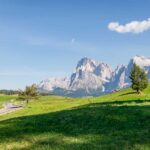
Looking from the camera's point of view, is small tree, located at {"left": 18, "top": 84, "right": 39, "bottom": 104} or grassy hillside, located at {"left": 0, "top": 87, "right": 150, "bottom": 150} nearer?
grassy hillside, located at {"left": 0, "top": 87, "right": 150, "bottom": 150}

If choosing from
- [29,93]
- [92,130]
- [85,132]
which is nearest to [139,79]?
[29,93]

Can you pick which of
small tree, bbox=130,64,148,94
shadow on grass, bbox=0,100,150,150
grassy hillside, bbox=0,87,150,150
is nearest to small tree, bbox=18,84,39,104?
small tree, bbox=130,64,148,94

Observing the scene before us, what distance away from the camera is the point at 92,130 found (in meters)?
20.8

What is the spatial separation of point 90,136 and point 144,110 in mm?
9117

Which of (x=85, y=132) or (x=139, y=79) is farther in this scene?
(x=139, y=79)

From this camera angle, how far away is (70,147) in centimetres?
1652

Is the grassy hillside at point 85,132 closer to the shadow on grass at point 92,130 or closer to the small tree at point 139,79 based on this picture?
the shadow on grass at point 92,130

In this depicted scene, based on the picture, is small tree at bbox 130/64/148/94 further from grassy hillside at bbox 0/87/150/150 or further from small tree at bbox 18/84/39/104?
grassy hillside at bbox 0/87/150/150

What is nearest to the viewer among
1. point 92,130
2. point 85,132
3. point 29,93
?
point 85,132

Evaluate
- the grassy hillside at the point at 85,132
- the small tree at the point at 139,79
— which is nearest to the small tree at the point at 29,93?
the small tree at the point at 139,79

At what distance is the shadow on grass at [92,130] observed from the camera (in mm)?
17141

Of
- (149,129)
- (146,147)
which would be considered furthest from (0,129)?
(146,147)

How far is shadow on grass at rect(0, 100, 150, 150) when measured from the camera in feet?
56.2

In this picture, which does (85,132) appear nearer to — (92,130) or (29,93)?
(92,130)
